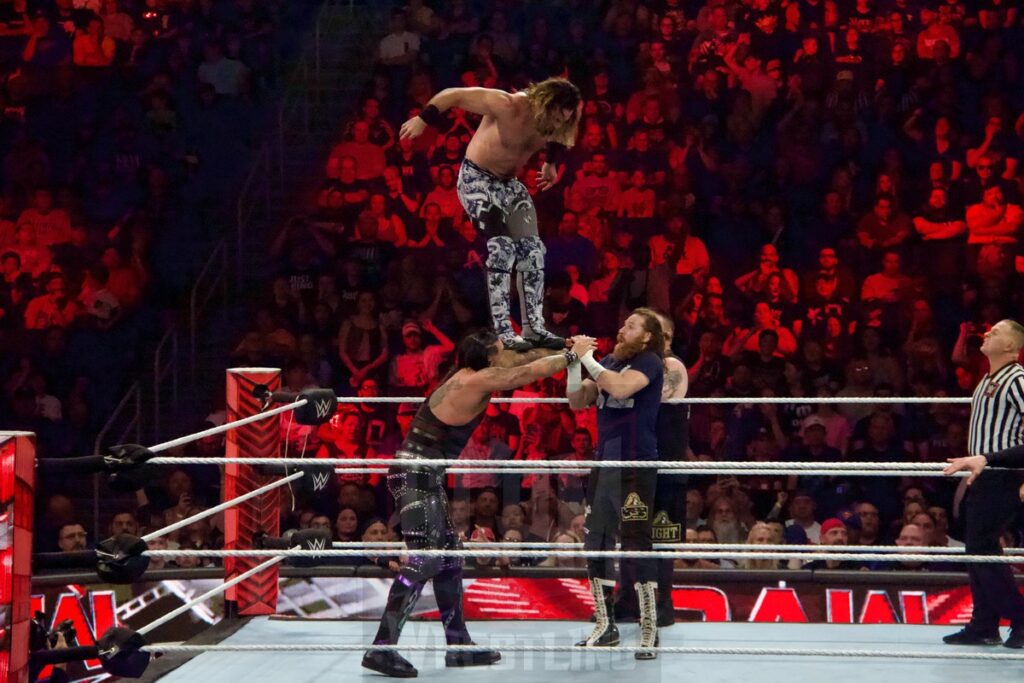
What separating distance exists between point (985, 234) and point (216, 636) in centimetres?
535

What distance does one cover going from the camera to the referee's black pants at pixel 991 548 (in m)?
4.06

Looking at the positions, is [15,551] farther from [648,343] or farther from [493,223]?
[648,343]

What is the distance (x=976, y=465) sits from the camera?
3.55m

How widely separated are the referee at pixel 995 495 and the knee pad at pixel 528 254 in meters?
1.52

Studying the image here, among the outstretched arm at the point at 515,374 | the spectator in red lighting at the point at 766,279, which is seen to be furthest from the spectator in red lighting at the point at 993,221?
the outstretched arm at the point at 515,374

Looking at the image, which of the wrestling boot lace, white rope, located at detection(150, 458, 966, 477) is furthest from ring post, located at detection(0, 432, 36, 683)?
the wrestling boot lace

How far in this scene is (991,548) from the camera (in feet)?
13.5

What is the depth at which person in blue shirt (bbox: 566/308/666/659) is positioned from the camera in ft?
13.4

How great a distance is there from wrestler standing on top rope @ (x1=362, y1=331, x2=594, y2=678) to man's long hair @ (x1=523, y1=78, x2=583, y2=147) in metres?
0.69

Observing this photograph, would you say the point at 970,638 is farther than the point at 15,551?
Yes

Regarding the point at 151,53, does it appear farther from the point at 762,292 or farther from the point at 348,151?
the point at 762,292

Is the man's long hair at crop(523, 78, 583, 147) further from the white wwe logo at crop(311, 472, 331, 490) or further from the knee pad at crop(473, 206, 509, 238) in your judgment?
the white wwe logo at crop(311, 472, 331, 490)

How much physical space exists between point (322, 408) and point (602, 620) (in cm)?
117

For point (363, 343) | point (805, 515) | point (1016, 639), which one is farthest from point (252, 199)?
point (1016, 639)
